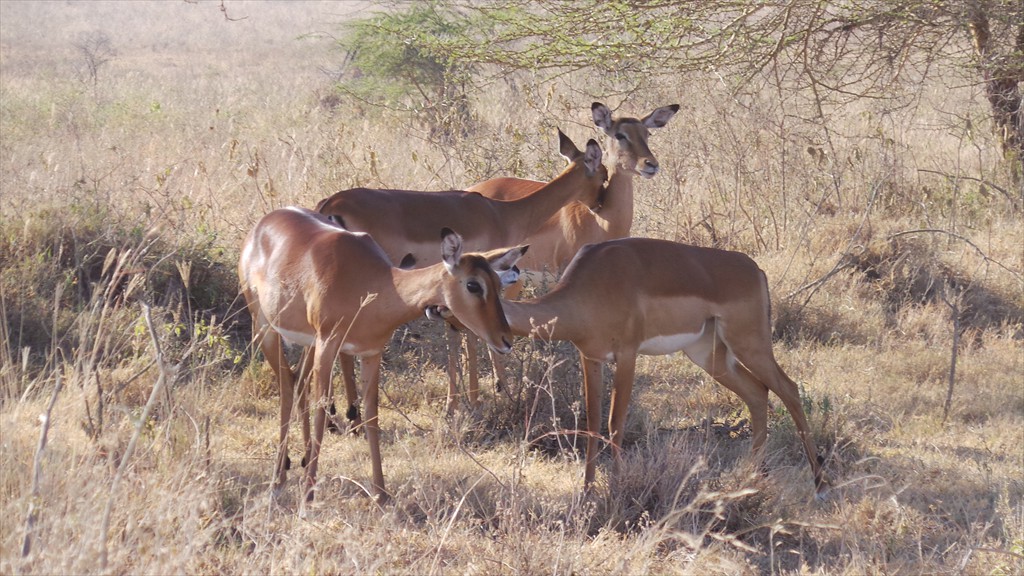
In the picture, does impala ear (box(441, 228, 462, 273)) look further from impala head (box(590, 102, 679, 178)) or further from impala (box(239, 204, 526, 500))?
impala head (box(590, 102, 679, 178))

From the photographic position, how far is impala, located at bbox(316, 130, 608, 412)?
6855 mm

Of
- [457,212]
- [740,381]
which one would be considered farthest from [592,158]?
[740,381]

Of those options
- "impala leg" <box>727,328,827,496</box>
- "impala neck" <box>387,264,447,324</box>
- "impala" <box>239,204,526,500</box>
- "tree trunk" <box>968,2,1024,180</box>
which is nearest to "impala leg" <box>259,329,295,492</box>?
"impala" <box>239,204,526,500</box>

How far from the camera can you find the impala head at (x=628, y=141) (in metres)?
7.47

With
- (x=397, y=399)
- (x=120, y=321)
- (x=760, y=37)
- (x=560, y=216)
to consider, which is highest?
(x=760, y=37)

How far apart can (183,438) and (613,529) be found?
1984 millimetres

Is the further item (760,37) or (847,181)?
(847,181)

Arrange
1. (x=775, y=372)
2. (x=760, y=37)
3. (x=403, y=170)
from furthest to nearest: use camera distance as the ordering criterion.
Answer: (x=403, y=170)
(x=760, y=37)
(x=775, y=372)

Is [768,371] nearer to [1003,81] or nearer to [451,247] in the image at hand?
[451,247]

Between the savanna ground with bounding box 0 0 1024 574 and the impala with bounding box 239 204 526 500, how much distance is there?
0.34m

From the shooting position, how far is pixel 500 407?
667 centimetres

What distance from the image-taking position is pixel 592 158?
24.4ft

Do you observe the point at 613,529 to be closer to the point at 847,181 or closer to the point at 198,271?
the point at 198,271

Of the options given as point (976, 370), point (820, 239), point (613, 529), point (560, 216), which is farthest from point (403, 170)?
point (613, 529)
